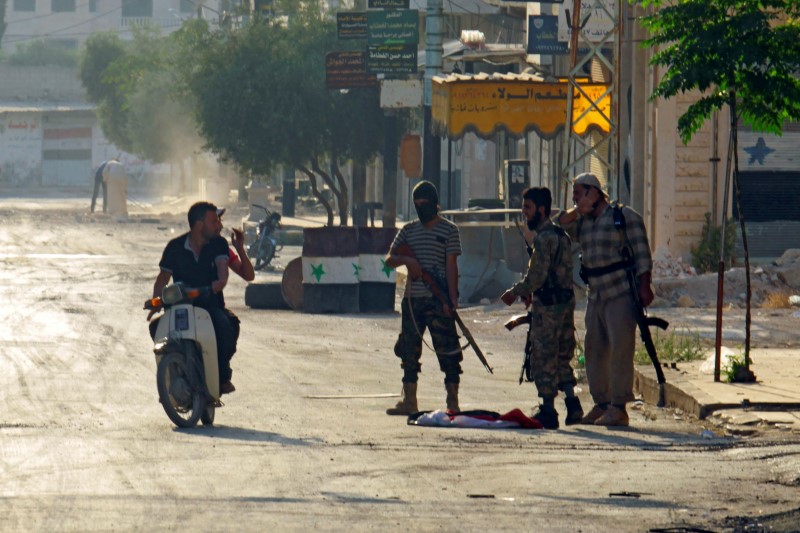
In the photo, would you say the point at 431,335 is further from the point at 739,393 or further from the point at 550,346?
the point at 739,393

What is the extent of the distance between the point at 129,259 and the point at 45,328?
12632 millimetres

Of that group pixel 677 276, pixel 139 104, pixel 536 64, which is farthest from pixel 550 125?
pixel 139 104

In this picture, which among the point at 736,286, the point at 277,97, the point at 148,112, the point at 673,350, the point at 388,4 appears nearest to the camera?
the point at 673,350

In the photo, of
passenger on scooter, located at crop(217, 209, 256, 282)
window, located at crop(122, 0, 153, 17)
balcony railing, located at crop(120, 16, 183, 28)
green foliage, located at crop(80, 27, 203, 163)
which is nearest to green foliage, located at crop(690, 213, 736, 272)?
passenger on scooter, located at crop(217, 209, 256, 282)

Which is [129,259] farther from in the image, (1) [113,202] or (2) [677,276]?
(1) [113,202]

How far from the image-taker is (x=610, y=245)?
10.9 meters

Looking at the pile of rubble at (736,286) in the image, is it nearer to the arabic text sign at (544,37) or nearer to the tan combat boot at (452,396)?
the arabic text sign at (544,37)

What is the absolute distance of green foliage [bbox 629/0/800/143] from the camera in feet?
38.1

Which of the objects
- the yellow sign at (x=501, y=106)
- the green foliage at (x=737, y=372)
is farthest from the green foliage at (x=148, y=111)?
the green foliage at (x=737, y=372)

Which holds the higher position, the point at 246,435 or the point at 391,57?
the point at 391,57

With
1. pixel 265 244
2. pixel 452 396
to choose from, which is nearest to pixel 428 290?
pixel 452 396

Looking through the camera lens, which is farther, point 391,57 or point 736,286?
point 391,57

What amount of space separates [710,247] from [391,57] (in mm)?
7992

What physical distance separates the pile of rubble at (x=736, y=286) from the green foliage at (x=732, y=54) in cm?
885
